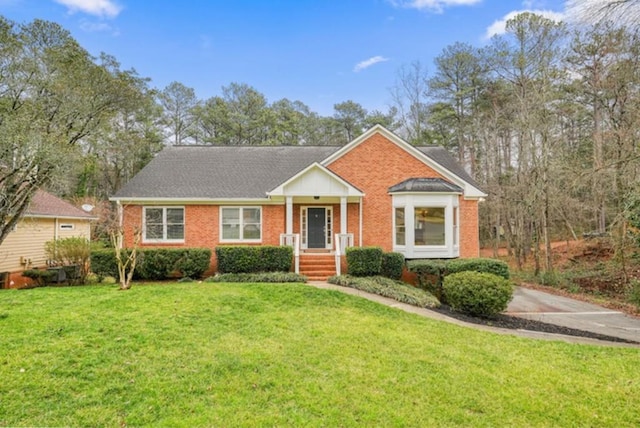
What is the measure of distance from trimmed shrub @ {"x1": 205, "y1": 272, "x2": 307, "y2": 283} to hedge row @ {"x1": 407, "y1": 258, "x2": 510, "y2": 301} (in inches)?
179

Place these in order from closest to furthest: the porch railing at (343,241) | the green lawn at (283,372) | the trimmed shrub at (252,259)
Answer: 1. the green lawn at (283,372)
2. the trimmed shrub at (252,259)
3. the porch railing at (343,241)

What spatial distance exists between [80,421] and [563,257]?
2634cm

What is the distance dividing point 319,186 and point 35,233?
51.2ft

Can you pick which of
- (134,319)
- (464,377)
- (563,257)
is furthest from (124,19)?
(563,257)

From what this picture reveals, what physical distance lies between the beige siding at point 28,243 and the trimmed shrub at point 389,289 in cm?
1531

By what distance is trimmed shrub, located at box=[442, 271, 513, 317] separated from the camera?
9211 millimetres

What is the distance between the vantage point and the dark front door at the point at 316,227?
15.7 metres

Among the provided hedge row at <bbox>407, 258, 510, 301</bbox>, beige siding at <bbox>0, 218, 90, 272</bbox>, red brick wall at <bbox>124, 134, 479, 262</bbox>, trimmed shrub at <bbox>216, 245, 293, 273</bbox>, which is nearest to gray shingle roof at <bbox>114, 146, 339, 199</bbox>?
red brick wall at <bbox>124, 134, 479, 262</bbox>

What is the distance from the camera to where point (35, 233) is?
17719mm

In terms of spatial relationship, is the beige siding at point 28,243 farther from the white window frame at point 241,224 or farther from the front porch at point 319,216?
the front porch at point 319,216

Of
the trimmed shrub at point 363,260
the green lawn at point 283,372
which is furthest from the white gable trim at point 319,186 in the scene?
the green lawn at point 283,372

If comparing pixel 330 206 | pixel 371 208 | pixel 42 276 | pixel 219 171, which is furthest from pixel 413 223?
pixel 42 276

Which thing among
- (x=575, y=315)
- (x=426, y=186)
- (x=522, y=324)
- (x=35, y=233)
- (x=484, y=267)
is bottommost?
(x=575, y=315)

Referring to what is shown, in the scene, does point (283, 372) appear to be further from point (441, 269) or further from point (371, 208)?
point (371, 208)
